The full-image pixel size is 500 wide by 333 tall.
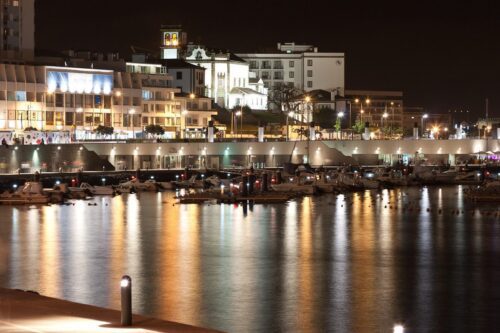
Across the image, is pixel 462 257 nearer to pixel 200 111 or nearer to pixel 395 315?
pixel 395 315

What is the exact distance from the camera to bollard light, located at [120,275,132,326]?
17625 mm

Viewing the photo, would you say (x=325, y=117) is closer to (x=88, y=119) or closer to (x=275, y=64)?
(x=275, y=64)

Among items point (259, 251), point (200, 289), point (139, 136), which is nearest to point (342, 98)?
point (139, 136)

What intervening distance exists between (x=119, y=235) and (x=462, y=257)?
47.5ft

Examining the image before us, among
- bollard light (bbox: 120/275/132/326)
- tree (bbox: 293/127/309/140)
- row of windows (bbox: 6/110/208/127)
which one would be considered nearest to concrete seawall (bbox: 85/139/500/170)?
row of windows (bbox: 6/110/208/127)

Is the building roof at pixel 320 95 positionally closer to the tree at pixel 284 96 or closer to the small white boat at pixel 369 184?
the tree at pixel 284 96

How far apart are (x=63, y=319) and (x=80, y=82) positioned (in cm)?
8133

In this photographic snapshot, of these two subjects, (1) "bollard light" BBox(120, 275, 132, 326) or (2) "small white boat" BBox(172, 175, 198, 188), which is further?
(2) "small white boat" BBox(172, 175, 198, 188)

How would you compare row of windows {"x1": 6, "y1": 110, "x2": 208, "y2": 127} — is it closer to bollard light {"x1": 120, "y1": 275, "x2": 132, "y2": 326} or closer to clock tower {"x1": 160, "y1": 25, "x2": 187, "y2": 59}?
clock tower {"x1": 160, "y1": 25, "x2": 187, "y2": 59}

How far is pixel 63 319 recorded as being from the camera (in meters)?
18.5

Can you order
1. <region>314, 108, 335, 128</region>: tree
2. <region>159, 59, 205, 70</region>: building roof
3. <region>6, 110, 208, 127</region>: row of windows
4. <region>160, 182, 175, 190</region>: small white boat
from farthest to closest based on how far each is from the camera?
1. <region>314, 108, 335, 128</region>: tree
2. <region>159, 59, 205, 70</region>: building roof
3. <region>6, 110, 208, 127</region>: row of windows
4. <region>160, 182, 175, 190</region>: small white boat

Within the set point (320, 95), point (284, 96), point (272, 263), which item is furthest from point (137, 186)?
point (320, 95)

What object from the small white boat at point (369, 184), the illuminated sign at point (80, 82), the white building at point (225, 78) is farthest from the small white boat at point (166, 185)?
the white building at point (225, 78)

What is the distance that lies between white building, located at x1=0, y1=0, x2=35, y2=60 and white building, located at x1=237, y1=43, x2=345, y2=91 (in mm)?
45102
